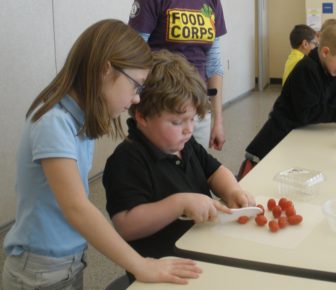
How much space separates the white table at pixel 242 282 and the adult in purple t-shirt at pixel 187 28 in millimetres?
1039

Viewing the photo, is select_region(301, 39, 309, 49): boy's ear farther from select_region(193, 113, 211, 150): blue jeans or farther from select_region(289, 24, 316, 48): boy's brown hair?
select_region(193, 113, 211, 150): blue jeans

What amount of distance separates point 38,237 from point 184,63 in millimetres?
583

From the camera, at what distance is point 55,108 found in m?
1.04

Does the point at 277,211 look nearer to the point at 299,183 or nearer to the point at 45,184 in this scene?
the point at 299,183

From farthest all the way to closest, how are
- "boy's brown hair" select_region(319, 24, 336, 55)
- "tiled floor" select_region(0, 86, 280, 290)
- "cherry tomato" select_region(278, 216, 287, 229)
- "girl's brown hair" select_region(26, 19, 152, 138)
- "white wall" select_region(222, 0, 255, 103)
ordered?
"white wall" select_region(222, 0, 255, 103) < "tiled floor" select_region(0, 86, 280, 290) < "boy's brown hair" select_region(319, 24, 336, 55) < "cherry tomato" select_region(278, 216, 287, 229) < "girl's brown hair" select_region(26, 19, 152, 138)

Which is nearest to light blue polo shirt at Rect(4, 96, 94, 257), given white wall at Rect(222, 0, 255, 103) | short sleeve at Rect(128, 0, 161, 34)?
short sleeve at Rect(128, 0, 161, 34)

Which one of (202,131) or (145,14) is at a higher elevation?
(145,14)

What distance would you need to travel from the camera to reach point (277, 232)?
1115 mm

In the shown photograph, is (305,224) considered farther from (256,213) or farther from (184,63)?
(184,63)

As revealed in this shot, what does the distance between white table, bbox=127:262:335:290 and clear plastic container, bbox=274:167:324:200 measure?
1.41 feet

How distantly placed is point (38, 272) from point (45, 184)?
0.21m

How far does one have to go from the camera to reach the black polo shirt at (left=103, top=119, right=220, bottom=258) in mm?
1220

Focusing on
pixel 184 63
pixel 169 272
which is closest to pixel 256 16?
pixel 184 63

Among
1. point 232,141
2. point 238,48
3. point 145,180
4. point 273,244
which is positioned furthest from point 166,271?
point 238,48
